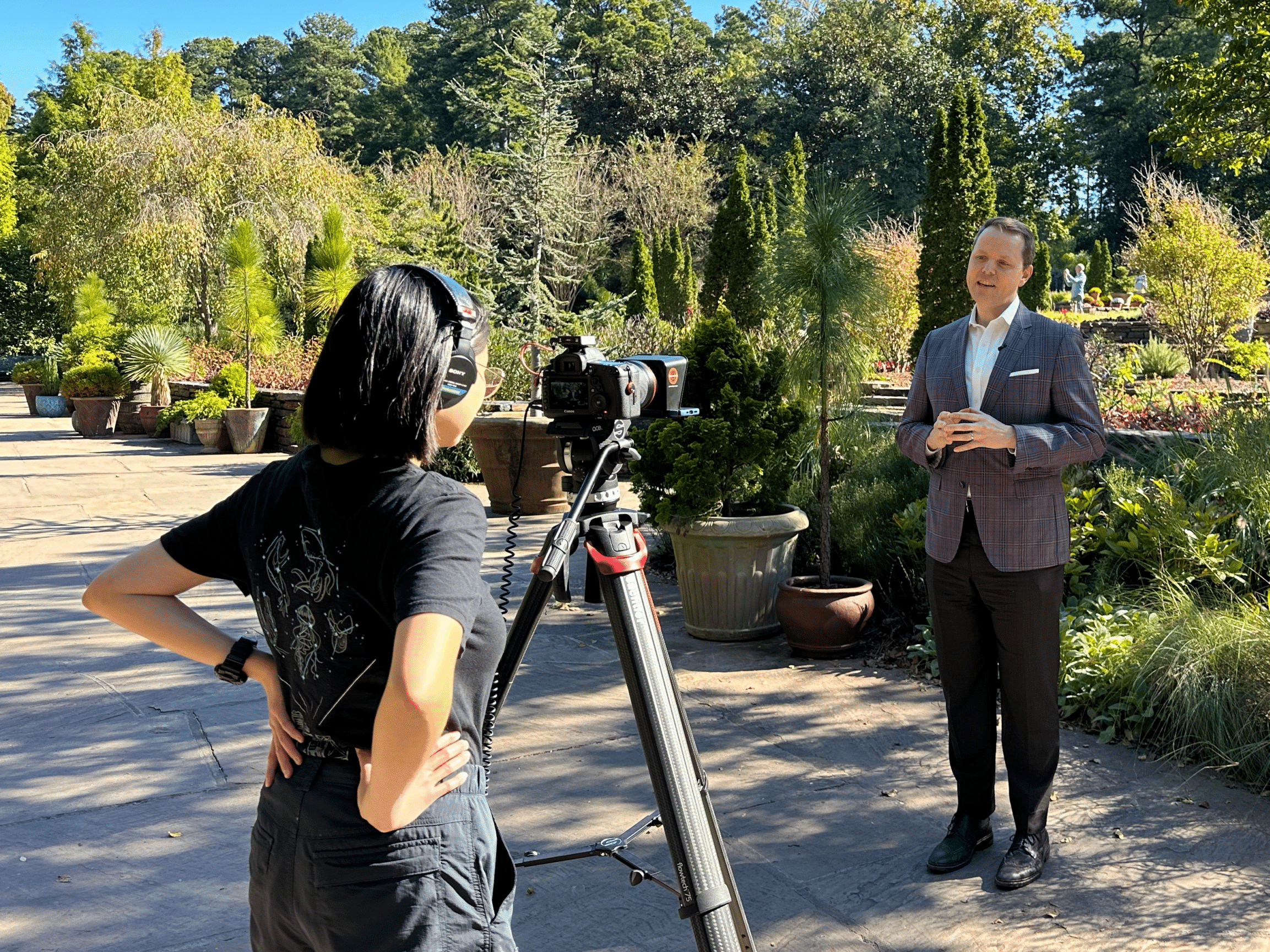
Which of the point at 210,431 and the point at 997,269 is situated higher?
A: the point at 997,269

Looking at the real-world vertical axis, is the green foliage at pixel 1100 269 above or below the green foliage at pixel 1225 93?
above

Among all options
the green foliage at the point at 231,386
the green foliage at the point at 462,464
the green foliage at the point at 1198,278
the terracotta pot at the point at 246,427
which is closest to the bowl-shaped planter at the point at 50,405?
A: the green foliage at the point at 231,386

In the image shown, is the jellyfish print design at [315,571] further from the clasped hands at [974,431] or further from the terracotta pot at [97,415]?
the terracotta pot at [97,415]

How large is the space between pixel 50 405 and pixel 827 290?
20655 millimetres

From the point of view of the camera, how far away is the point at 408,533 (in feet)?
4.65

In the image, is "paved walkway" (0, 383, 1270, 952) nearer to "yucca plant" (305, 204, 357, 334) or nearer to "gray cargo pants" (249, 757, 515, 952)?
"gray cargo pants" (249, 757, 515, 952)

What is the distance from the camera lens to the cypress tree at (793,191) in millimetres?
5625

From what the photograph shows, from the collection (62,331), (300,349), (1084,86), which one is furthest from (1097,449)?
(1084,86)

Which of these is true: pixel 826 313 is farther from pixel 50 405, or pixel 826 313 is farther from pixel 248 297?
pixel 50 405

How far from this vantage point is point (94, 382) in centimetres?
1756

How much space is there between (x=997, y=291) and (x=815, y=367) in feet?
7.73

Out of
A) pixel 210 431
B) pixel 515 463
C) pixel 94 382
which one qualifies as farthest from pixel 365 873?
pixel 94 382

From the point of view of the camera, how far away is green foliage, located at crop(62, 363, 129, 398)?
57.5ft

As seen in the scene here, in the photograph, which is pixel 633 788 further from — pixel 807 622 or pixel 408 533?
pixel 408 533
